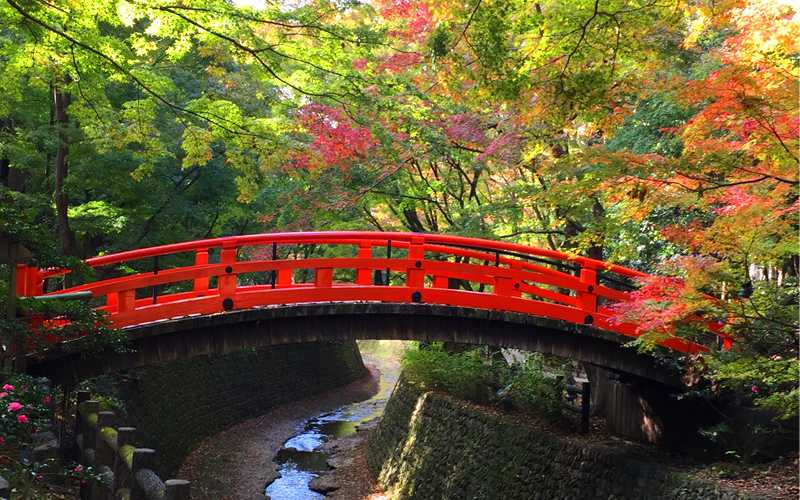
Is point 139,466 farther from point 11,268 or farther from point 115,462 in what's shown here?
point 11,268

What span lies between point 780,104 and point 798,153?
1.55ft

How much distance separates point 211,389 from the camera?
1839cm

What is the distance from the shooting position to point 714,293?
9250 mm

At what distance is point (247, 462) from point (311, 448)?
2486 mm

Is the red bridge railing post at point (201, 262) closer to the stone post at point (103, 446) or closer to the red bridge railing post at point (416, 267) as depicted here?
the red bridge railing post at point (416, 267)

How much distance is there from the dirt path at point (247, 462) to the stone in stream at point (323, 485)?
0.21 m

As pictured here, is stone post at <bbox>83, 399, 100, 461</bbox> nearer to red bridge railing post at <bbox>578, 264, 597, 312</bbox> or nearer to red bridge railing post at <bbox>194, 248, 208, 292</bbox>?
red bridge railing post at <bbox>194, 248, 208, 292</bbox>

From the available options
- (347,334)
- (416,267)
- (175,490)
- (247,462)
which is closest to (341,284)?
(347,334)

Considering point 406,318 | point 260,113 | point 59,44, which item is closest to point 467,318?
point 406,318

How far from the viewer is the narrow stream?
14133 millimetres

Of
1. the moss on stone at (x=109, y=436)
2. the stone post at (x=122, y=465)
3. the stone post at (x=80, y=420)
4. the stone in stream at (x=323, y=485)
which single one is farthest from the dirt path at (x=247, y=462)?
the stone post at (x=122, y=465)

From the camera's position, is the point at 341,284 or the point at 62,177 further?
the point at 62,177

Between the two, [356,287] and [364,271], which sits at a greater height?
[364,271]

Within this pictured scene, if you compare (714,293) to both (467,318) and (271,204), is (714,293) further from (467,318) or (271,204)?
(271,204)
